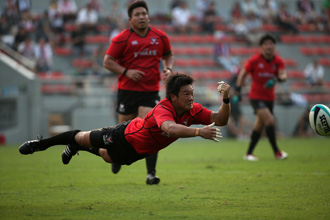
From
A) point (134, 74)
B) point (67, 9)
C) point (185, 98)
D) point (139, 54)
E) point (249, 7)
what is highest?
point (249, 7)

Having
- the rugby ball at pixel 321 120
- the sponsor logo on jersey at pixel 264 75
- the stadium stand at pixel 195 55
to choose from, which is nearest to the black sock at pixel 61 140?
the rugby ball at pixel 321 120

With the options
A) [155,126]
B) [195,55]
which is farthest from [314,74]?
[155,126]

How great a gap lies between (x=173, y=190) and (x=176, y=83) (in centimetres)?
197

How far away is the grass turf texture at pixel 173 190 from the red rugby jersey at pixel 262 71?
1.56 meters

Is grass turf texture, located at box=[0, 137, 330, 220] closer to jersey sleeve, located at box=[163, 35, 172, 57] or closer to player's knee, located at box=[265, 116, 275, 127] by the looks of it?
player's knee, located at box=[265, 116, 275, 127]

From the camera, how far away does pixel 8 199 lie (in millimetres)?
6957

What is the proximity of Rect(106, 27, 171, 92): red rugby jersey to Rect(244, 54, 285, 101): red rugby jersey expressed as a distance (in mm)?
4017

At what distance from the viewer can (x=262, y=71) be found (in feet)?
40.9

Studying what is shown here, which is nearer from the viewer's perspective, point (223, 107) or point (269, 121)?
point (223, 107)

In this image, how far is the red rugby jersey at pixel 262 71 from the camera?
12461 mm

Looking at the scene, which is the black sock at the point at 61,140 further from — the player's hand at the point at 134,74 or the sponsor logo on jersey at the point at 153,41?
the sponsor logo on jersey at the point at 153,41

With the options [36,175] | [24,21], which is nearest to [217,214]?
[36,175]

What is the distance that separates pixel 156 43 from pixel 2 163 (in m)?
5.32

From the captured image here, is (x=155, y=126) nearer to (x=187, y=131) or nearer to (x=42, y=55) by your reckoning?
(x=187, y=131)
